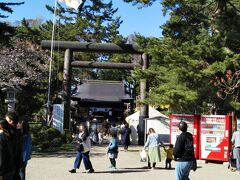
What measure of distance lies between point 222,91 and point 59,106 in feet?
40.5

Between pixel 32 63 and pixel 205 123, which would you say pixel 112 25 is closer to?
pixel 32 63

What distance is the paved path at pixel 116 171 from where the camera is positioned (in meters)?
14.6

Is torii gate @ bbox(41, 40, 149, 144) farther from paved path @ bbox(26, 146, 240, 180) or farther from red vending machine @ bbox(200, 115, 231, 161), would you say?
paved path @ bbox(26, 146, 240, 180)

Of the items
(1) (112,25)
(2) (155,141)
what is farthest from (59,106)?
(1) (112,25)

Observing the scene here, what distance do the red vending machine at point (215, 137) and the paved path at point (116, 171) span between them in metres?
0.46

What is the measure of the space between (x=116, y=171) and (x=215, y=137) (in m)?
5.88

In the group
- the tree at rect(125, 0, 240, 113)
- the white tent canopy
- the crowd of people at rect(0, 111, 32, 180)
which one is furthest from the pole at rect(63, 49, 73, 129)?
the crowd of people at rect(0, 111, 32, 180)

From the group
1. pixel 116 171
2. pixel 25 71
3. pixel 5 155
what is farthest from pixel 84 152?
pixel 25 71

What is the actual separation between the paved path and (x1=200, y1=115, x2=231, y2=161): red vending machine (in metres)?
0.46

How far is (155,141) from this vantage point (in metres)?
17.4

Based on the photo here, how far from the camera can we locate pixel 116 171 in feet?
53.1

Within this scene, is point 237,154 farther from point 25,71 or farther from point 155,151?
point 25,71

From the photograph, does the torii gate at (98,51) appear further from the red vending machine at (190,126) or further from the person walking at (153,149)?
the person walking at (153,149)

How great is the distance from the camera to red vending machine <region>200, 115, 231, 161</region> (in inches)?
779
